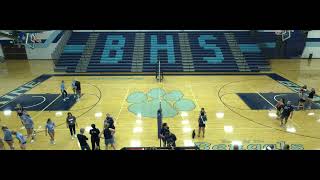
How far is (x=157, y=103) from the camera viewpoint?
1623 centimetres

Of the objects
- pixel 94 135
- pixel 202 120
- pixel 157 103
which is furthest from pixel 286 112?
pixel 94 135

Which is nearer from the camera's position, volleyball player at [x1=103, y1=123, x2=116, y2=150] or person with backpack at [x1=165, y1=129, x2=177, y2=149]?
person with backpack at [x1=165, y1=129, x2=177, y2=149]

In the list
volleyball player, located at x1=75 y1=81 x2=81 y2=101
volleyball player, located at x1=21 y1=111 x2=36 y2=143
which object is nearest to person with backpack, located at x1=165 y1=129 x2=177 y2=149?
volleyball player, located at x1=21 y1=111 x2=36 y2=143

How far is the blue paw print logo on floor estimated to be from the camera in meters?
15.0

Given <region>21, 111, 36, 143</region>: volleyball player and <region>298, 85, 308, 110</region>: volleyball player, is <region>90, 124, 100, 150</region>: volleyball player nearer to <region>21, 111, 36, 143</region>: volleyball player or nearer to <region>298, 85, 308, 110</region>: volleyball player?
<region>21, 111, 36, 143</region>: volleyball player


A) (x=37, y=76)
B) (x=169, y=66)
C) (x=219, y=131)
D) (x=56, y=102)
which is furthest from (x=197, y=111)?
(x=37, y=76)

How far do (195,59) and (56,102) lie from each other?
1426 centimetres

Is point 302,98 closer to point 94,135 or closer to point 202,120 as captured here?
point 202,120

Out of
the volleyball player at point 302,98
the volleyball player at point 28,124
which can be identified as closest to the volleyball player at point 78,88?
the volleyball player at point 28,124

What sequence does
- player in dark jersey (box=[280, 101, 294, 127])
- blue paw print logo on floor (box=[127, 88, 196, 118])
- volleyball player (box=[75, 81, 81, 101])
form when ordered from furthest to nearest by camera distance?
volleyball player (box=[75, 81, 81, 101]) → blue paw print logo on floor (box=[127, 88, 196, 118]) → player in dark jersey (box=[280, 101, 294, 127])

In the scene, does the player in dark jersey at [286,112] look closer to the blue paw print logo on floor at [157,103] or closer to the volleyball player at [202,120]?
the volleyball player at [202,120]

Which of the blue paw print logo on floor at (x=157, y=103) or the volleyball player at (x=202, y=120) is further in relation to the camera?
the blue paw print logo on floor at (x=157, y=103)

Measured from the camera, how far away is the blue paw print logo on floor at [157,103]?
49.2 feet
